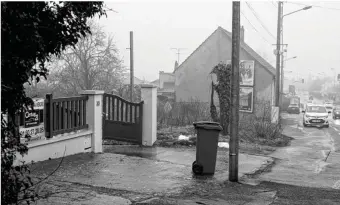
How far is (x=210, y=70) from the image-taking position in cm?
4484

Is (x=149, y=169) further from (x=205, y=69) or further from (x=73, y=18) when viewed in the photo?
(x=205, y=69)

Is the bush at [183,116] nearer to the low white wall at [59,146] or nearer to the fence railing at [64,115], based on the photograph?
the low white wall at [59,146]

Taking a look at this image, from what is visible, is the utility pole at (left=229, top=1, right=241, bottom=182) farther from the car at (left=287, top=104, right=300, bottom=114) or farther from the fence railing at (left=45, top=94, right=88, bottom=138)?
the car at (left=287, top=104, right=300, bottom=114)

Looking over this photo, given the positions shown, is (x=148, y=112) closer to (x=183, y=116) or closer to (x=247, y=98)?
(x=183, y=116)

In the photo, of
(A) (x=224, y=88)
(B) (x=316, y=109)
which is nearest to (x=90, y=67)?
(B) (x=316, y=109)

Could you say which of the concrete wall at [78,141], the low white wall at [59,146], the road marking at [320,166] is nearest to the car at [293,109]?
the road marking at [320,166]

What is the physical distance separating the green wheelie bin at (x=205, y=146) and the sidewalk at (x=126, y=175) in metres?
0.25

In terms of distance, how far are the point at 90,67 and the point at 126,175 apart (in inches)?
1612

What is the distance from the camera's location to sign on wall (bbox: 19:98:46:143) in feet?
30.3

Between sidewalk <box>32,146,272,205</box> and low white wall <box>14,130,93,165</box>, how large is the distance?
0.20m

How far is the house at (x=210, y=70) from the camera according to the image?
4228 cm

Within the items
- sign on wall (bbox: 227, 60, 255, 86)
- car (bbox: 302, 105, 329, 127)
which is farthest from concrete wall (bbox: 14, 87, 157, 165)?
sign on wall (bbox: 227, 60, 255, 86)

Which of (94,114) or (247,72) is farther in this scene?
(247,72)

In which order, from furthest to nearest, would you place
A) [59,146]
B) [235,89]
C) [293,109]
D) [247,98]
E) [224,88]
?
[293,109] < [247,98] < [224,88] < [59,146] < [235,89]
